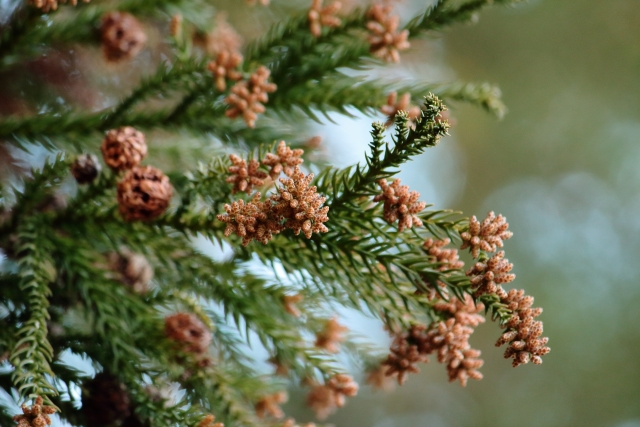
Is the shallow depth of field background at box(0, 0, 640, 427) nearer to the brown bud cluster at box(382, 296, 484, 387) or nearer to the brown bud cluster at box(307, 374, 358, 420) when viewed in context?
the brown bud cluster at box(307, 374, 358, 420)

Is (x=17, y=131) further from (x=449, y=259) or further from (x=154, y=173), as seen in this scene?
(x=449, y=259)

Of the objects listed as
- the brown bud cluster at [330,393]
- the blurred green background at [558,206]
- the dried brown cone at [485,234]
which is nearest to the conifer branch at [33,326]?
the brown bud cluster at [330,393]

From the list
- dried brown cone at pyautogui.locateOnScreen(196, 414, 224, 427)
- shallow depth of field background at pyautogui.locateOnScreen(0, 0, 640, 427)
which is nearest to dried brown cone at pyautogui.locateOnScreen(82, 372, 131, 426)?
dried brown cone at pyautogui.locateOnScreen(196, 414, 224, 427)

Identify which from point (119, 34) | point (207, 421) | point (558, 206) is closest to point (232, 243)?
point (207, 421)

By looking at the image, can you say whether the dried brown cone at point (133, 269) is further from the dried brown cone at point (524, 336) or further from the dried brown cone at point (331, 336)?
the dried brown cone at point (524, 336)

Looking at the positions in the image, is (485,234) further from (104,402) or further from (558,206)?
(558,206)
